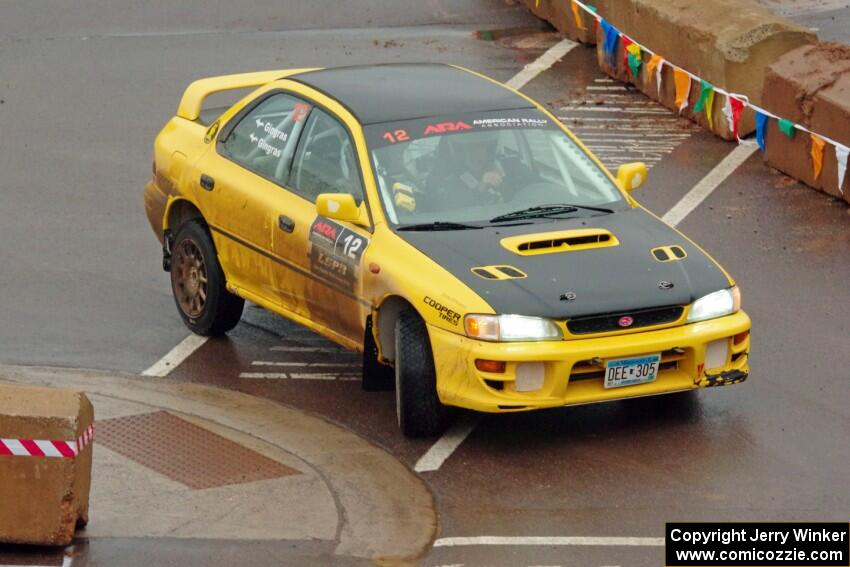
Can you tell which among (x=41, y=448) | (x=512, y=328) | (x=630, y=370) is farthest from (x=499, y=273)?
(x=41, y=448)

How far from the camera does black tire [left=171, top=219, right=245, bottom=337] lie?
11.9m

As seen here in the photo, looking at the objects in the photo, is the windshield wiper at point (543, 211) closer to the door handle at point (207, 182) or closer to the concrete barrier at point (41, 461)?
the door handle at point (207, 182)

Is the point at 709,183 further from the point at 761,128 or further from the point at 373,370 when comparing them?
the point at 373,370

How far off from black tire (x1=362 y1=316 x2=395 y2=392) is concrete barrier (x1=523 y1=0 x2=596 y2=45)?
1014 cm

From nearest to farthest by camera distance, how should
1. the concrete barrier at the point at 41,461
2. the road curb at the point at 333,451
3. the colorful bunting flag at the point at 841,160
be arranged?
the concrete barrier at the point at 41,461
the road curb at the point at 333,451
the colorful bunting flag at the point at 841,160

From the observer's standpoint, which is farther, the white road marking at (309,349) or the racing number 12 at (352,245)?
the white road marking at (309,349)

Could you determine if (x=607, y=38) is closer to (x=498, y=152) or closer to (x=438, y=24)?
(x=438, y=24)

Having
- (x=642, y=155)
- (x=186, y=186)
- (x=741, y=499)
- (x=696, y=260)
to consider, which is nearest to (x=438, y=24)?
(x=642, y=155)

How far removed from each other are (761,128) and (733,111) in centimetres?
65

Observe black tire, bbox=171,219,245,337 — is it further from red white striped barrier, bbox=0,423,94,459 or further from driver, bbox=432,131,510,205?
red white striped barrier, bbox=0,423,94,459

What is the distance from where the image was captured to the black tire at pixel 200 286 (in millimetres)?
11852

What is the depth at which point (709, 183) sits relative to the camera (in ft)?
50.2

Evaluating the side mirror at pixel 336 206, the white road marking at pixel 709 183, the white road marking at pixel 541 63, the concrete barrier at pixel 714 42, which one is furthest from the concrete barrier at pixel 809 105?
the side mirror at pixel 336 206

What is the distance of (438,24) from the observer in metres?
21.3
